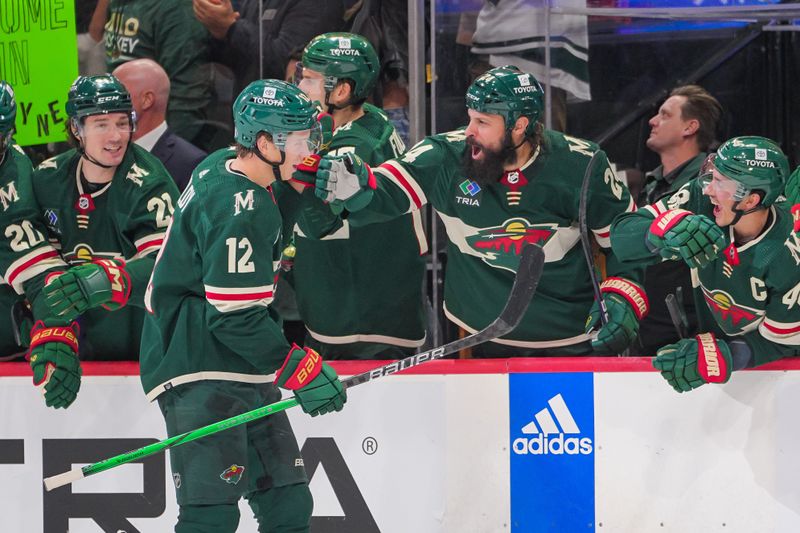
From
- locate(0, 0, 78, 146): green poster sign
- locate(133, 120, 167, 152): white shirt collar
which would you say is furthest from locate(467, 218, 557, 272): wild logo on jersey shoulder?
locate(0, 0, 78, 146): green poster sign

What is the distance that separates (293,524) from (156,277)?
82 centimetres

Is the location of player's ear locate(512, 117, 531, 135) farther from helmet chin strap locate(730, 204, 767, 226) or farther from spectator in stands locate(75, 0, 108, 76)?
spectator in stands locate(75, 0, 108, 76)

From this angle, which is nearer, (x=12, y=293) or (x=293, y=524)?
(x=293, y=524)

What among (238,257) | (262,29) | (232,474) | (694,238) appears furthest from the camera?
(262,29)

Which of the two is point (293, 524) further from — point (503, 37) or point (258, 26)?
point (258, 26)

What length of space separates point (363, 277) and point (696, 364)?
4.06ft

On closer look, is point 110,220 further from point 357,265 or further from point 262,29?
point 262,29

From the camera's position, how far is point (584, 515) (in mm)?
4258

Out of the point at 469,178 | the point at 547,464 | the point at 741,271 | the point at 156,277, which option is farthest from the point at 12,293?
the point at 741,271

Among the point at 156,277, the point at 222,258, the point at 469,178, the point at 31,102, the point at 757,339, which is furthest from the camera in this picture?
the point at 31,102

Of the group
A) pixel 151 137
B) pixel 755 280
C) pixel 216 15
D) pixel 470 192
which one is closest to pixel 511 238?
pixel 470 192

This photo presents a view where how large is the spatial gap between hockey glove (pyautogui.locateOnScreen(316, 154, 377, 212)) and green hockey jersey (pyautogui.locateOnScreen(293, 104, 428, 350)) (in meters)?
0.36

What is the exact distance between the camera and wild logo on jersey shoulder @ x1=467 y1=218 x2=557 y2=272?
442cm

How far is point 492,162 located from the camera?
4.40 metres
